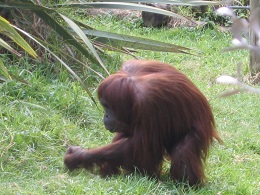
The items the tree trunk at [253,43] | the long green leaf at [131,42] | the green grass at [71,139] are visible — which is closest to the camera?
the green grass at [71,139]

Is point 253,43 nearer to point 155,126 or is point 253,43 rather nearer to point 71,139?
point 71,139

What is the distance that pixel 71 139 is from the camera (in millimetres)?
3926

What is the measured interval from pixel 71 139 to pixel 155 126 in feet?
2.84

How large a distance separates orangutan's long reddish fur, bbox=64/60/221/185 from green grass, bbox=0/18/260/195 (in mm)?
96

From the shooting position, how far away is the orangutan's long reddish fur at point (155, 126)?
326cm

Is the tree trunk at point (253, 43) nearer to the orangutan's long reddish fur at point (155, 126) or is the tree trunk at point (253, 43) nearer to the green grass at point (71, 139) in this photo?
the green grass at point (71, 139)

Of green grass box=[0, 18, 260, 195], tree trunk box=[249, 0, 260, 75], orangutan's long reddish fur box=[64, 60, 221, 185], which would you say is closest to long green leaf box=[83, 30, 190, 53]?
green grass box=[0, 18, 260, 195]

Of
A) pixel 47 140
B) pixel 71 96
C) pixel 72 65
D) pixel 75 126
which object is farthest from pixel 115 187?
pixel 72 65

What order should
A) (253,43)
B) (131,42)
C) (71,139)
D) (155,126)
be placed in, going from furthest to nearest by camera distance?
(253,43) → (131,42) → (71,139) → (155,126)

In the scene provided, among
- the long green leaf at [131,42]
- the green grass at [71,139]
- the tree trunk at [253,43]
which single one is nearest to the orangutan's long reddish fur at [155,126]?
the green grass at [71,139]

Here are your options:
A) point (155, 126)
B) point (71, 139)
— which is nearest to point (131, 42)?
point (71, 139)

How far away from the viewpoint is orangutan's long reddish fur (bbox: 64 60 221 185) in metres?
3.26

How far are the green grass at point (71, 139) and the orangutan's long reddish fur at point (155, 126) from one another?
3.8 inches

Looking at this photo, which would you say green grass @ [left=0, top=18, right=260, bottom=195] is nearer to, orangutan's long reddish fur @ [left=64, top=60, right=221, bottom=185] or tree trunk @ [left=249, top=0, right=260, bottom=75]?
orangutan's long reddish fur @ [left=64, top=60, right=221, bottom=185]
